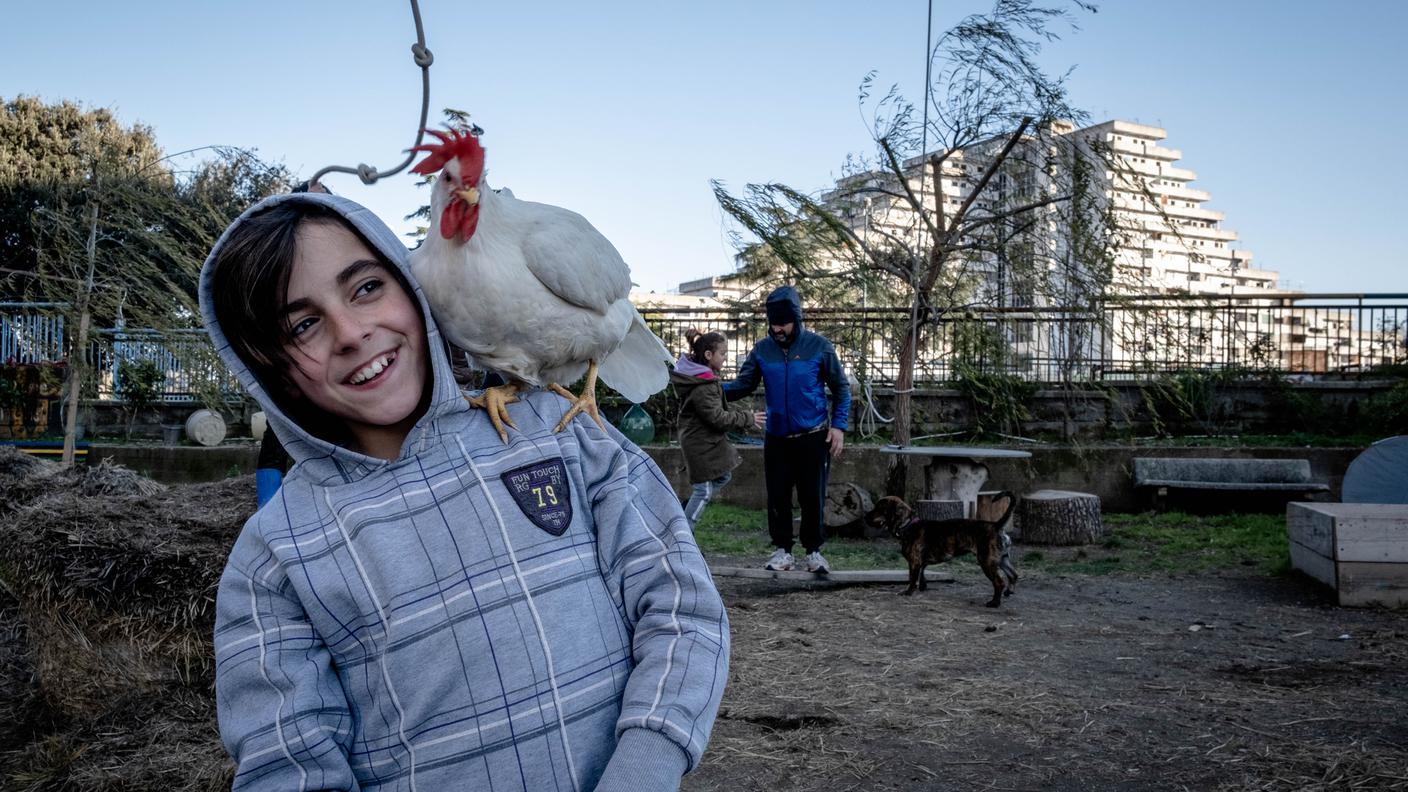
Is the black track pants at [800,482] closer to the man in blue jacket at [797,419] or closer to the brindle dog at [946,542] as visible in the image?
the man in blue jacket at [797,419]

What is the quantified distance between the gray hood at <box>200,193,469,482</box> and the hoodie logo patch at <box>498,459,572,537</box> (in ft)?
0.47

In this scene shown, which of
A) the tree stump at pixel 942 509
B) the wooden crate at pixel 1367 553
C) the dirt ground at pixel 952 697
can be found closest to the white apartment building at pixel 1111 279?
the tree stump at pixel 942 509

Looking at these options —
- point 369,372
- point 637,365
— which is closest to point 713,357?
point 637,365

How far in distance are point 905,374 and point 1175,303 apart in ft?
13.6

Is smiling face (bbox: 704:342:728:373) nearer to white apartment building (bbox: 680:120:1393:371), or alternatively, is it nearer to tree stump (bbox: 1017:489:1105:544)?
white apartment building (bbox: 680:120:1393:371)

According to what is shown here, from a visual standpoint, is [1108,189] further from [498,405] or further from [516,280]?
[498,405]

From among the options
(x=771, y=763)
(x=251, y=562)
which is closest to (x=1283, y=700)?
(x=771, y=763)

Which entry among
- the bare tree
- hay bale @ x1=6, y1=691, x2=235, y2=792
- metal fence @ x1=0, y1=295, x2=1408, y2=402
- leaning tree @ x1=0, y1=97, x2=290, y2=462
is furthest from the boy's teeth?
metal fence @ x1=0, y1=295, x2=1408, y2=402

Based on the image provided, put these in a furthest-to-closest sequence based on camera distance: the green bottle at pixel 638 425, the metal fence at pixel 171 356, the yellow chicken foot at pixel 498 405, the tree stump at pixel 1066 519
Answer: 1. the green bottle at pixel 638 425
2. the tree stump at pixel 1066 519
3. the metal fence at pixel 171 356
4. the yellow chicken foot at pixel 498 405

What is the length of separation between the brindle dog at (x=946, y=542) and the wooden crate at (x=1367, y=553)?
2064 mm

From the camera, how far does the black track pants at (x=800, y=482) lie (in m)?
7.33

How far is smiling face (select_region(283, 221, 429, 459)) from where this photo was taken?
1.27m

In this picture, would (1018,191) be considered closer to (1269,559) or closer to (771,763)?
(1269,559)

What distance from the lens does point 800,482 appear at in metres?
7.47
